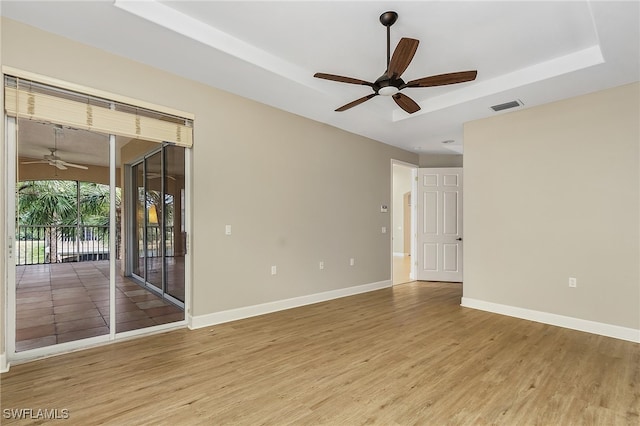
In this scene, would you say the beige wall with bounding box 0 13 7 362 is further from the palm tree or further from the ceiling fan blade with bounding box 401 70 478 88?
the ceiling fan blade with bounding box 401 70 478 88

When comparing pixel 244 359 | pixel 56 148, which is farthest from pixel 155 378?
pixel 56 148

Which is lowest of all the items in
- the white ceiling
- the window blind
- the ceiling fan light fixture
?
the window blind

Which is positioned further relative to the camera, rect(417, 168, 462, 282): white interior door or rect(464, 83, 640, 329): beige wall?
rect(417, 168, 462, 282): white interior door

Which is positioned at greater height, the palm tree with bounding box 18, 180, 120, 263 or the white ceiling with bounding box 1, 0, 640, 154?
the white ceiling with bounding box 1, 0, 640, 154

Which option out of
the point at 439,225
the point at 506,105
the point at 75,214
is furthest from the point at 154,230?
the point at 439,225

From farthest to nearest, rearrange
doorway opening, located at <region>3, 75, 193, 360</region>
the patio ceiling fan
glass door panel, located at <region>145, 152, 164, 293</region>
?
glass door panel, located at <region>145, 152, 164, 293</region>
the patio ceiling fan
doorway opening, located at <region>3, 75, 193, 360</region>

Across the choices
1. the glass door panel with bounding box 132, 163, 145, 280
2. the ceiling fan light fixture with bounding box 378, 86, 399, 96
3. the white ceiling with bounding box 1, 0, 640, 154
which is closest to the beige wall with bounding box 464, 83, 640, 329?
the white ceiling with bounding box 1, 0, 640, 154

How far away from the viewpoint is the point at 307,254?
16.1 feet

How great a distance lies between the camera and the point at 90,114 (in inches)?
121

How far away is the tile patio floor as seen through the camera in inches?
113

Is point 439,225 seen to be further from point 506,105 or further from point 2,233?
point 2,233

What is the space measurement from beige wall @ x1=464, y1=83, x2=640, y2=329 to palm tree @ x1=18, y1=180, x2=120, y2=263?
4.79m

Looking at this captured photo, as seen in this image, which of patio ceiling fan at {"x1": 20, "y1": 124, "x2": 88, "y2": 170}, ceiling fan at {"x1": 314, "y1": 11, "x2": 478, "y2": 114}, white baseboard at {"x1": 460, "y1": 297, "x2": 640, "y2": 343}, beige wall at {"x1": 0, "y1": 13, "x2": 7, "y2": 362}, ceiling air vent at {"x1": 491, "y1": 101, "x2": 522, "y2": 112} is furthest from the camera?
ceiling air vent at {"x1": 491, "y1": 101, "x2": 522, "y2": 112}

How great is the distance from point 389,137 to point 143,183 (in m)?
4.05
